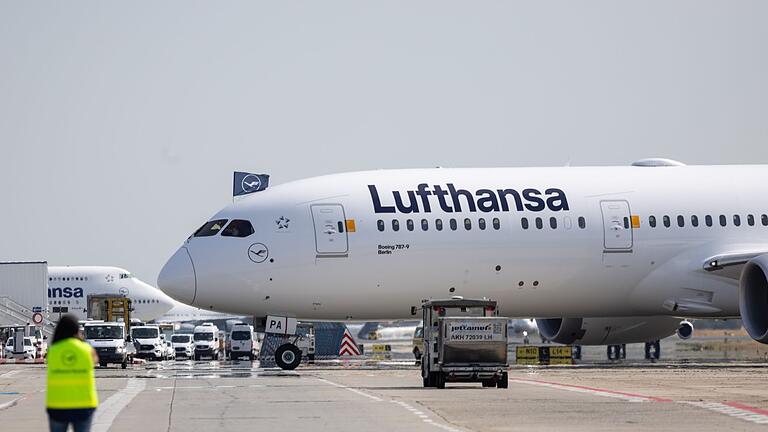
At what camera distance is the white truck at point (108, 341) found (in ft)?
162

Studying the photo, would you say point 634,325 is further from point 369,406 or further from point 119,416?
point 119,416

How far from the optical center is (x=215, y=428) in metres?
18.8

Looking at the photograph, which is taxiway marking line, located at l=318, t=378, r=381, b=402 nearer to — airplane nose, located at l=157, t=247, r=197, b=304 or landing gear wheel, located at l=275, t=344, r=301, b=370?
landing gear wheel, located at l=275, t=344, r=301, b=370

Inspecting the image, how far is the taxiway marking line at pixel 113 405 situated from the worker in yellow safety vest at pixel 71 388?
5788mm

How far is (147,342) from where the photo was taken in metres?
68.7

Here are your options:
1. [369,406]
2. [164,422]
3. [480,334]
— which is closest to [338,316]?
[480,334]

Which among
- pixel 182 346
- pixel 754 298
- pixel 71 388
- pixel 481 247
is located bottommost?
pixel 182 346

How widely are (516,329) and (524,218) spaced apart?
88372 mm

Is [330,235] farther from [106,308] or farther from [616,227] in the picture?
[106,308]

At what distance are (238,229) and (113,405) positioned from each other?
13.0 m

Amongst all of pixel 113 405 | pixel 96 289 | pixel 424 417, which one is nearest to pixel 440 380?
pixel 113 405

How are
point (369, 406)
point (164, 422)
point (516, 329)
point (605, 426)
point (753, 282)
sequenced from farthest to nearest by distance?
point (516, 329) < point (753, 282) < point (369, 406) < point (164, 422) < point (605, 426)

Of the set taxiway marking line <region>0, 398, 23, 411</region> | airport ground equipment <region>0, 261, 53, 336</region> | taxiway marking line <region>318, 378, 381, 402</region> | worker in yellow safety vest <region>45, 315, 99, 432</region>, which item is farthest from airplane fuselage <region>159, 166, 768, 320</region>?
airport ground equipment <region>0, 261, 53, 336</region>

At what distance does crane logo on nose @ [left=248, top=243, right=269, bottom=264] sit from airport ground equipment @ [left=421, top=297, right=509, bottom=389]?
7.21 m
